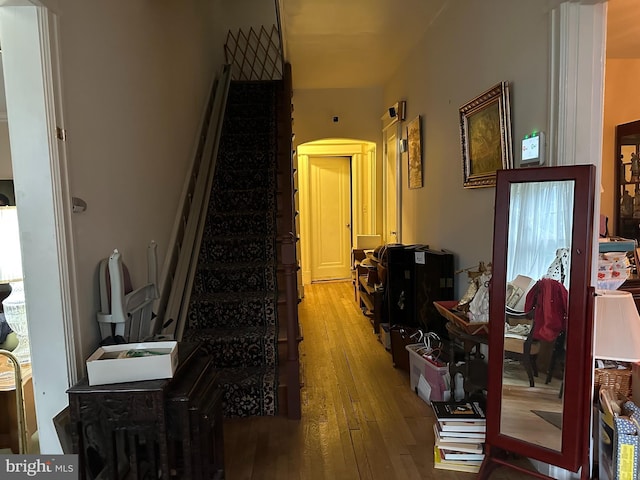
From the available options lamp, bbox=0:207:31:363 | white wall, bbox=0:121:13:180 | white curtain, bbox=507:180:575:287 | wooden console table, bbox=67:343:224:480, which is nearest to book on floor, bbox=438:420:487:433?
white curtain, bbox=507:180:575:287

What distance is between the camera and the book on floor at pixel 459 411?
7.01 ft

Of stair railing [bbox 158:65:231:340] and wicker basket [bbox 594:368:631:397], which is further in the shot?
stair railing [bbox 158:65:231:340]

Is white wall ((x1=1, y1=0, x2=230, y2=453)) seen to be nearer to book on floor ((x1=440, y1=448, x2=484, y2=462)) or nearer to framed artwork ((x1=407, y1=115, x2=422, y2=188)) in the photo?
book on floor ((x1=440, y1=448, x2=484, y2=462))

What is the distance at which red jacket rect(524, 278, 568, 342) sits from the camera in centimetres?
175

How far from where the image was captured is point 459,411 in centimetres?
219

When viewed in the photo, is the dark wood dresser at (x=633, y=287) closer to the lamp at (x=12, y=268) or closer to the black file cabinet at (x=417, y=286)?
the black file cabinet at (x=417, y=286)

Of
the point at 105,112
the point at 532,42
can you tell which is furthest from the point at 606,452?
the point at 105,112

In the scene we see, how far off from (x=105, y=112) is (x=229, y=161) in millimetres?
2366

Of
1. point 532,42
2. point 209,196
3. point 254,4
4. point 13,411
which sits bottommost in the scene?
point 13,411

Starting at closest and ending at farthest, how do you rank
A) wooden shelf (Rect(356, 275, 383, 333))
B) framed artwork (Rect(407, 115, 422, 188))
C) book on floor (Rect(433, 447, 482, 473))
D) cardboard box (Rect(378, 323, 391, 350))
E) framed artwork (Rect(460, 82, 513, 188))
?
1. book on floor (Rect(433, 447, 482, 473))
2. framed artwork (Rect(460, 82, 513, 188))
3. cardboard box (Rect(378, 323, 391, 350))
4. framed artwork (Rect(407, 115, 422, 188))
5. wooden shelf (Rect(356, 275, 383, 333))

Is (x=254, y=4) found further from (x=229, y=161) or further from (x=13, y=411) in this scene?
(x=13, y=411)

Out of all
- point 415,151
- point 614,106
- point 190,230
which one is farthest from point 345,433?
point 614,106

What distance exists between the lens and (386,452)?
7.46 ft

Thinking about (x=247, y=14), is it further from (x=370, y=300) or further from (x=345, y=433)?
(x=345, y=433)
